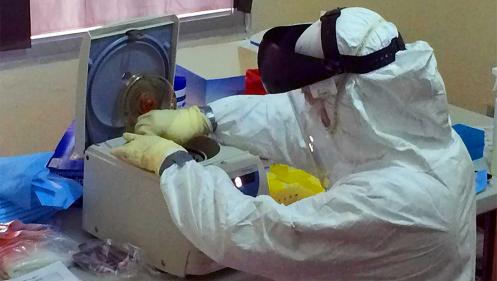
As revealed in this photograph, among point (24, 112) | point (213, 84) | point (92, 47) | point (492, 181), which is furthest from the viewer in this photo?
point (24, 112)

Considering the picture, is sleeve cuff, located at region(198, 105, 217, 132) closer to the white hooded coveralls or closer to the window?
the white hooded coveralls

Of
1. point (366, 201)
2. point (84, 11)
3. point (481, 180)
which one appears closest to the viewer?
point (366, 201)

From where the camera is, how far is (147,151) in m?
1.78

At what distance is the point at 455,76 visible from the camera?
3365 mm

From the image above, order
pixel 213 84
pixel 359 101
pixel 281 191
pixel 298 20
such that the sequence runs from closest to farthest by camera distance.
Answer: pixel 359 101 → pixel 281 191 → pixel 213 84 → pixel 298 20

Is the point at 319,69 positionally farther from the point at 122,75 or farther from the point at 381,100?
the point at 122,75

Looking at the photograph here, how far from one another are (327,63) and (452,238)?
444 mm

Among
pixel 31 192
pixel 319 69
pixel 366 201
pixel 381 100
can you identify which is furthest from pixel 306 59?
pixel 31 192

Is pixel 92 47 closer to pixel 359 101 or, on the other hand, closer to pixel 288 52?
pixel 288 52

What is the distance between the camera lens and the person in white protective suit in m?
1.61

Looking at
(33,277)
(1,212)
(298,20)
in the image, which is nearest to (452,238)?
(33,277)

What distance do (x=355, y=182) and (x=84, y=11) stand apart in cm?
145

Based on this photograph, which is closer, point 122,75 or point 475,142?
point 122,75

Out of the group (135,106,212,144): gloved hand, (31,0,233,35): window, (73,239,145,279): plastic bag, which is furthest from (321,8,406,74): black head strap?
(31,0,233,35): window
